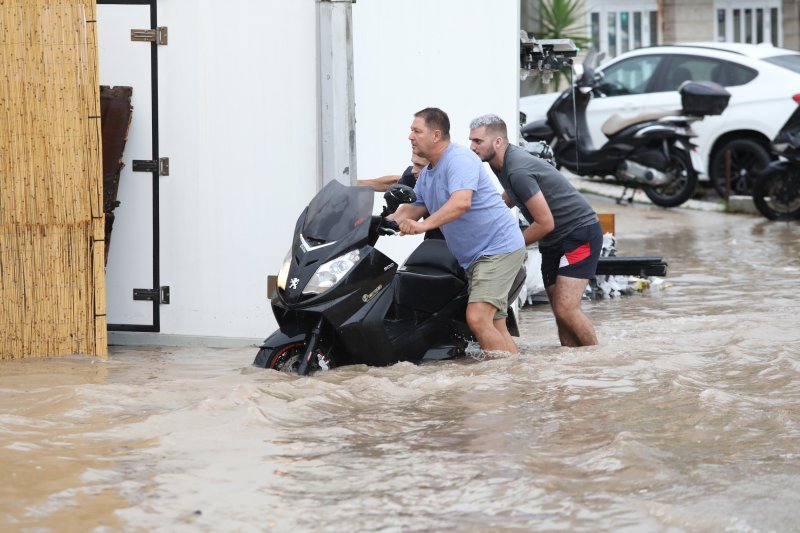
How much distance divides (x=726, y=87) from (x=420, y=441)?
11313mm

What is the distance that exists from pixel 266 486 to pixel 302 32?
13.8 feet

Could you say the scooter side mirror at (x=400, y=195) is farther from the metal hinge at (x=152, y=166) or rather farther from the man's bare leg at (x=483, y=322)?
the metal hinge at (x=152, y=166)

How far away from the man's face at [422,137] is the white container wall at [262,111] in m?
1.63

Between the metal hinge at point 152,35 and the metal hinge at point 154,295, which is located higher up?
the metal hinge at point 152,35

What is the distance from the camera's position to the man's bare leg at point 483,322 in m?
6.95

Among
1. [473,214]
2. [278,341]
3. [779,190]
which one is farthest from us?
[779,190]

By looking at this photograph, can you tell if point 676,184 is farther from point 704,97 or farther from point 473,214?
point 473,214

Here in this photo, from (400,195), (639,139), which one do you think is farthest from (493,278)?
(639,139)

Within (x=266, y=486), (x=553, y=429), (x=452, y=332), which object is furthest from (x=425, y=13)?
(x=266, y=486)

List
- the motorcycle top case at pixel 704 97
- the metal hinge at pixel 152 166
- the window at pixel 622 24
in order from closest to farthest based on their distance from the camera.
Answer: the metal hinge at pixel 152 166
the motorcycle top case at pixel 704 97
the window at pixel 622 24

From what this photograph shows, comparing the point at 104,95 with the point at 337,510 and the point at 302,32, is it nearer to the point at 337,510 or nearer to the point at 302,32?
the point at 302,32

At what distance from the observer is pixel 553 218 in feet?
24.3

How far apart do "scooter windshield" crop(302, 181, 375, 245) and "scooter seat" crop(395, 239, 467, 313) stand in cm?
41

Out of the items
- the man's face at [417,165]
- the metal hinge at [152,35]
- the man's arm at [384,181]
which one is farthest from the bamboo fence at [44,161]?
the man's face at [417,165]
